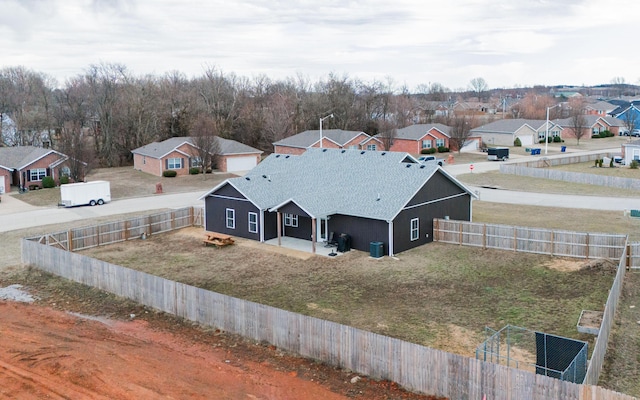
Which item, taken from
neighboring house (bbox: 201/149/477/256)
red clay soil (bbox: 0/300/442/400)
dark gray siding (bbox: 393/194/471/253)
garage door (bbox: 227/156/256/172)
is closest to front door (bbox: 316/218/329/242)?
neighboring house (bbox: 201/149/477/256)

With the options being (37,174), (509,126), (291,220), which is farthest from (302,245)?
(509,126)

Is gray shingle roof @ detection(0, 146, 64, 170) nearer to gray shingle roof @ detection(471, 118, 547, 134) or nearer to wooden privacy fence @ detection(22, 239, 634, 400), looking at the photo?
wooden privacy fence @ detection(22, 239, 634, 400)

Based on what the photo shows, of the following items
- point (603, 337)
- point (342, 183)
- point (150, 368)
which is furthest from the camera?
point (342, 183)

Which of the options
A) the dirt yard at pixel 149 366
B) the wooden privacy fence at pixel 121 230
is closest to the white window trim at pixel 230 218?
the wooden privacy fence at pixel 121 230

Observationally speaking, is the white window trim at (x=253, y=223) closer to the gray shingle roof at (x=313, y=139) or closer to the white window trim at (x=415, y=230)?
the white window trim at (x=415, y=230)

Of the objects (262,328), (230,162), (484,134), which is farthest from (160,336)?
Answer: (484,134)

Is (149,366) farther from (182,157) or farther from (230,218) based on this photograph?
(182,157)

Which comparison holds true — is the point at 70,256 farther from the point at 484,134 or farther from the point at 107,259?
the point at 484,134
